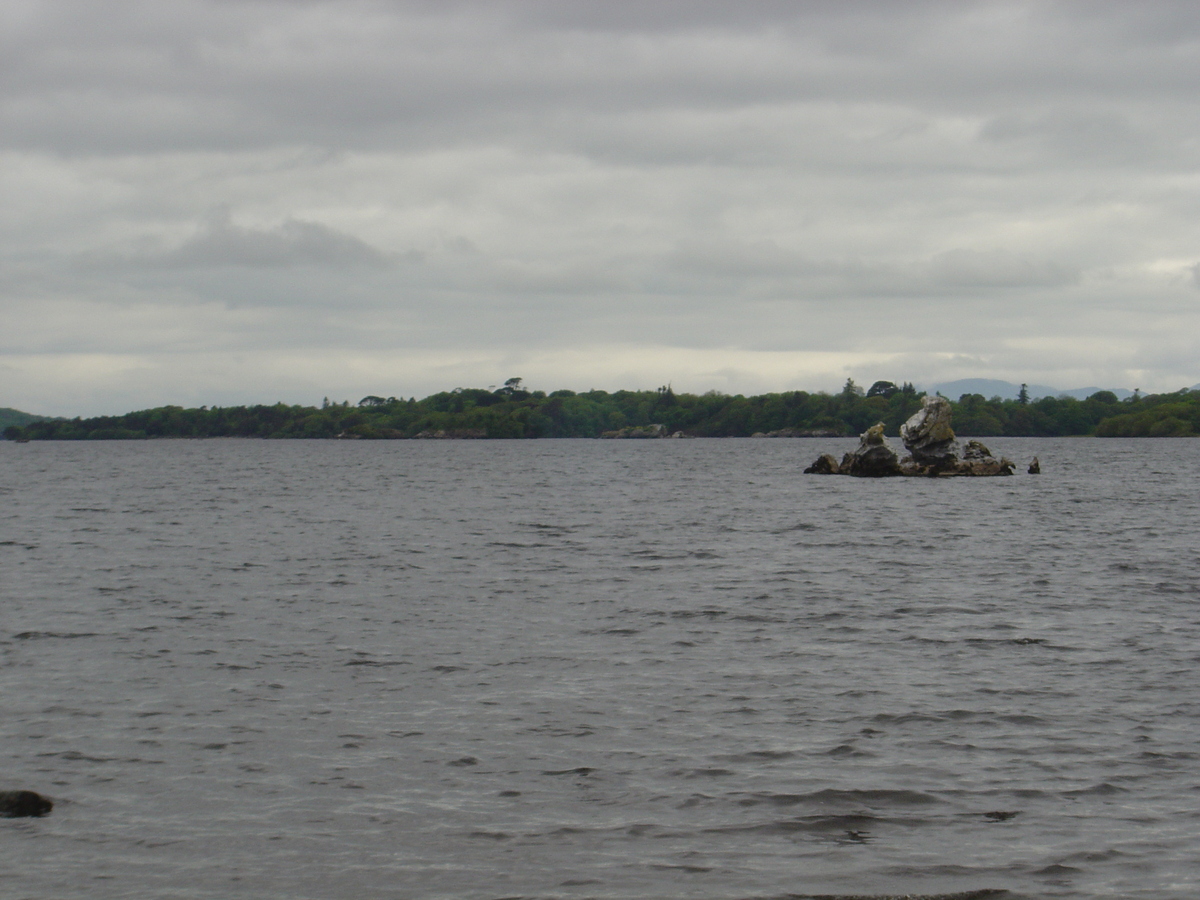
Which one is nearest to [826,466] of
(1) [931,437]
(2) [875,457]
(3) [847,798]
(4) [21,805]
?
(2) [875,457]

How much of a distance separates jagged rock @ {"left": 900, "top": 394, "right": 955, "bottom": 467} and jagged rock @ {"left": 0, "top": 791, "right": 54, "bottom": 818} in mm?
83629

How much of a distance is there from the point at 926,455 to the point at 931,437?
257 cm

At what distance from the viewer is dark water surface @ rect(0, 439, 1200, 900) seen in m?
11.0

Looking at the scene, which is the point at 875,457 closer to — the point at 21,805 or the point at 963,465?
the point at 963,465

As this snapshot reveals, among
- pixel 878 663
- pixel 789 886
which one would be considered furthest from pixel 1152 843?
pixel 878 663

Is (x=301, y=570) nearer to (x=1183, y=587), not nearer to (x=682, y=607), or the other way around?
(x=682, y=607)

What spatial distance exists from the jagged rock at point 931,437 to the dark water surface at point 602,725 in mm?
53388

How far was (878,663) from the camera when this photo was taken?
2002 centimetres

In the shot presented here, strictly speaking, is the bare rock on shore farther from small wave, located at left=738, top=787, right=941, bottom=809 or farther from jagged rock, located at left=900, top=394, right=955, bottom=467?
small wave, located at left=738, top=787, right=941, bottom=809

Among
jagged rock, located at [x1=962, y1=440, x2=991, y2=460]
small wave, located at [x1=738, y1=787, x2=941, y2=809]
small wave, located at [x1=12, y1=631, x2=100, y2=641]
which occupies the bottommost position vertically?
small wave, located at [x1=12, y1=631, x2=100, y2=641]

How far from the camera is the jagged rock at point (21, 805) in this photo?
1220 cm

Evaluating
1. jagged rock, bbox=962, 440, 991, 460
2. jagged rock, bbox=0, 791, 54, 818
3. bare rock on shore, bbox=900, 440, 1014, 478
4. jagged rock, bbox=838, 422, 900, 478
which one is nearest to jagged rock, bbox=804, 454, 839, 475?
jagged rock, bbox=838, 422, 900, 478

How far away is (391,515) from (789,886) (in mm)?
52358

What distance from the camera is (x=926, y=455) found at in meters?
95.4
